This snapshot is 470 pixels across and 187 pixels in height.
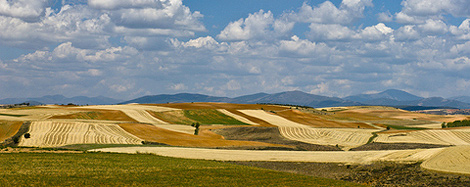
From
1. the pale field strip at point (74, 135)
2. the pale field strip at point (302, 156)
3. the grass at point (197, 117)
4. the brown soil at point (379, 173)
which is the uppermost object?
the grass at point (197, 117)

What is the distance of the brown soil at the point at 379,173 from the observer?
40.4 m

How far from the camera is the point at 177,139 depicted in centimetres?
8525

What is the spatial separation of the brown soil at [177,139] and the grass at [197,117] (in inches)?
981

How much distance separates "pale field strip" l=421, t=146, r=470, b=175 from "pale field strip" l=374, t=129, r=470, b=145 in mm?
40728

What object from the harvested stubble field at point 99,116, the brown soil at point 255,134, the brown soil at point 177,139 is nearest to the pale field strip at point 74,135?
the brown soil at point 177,139

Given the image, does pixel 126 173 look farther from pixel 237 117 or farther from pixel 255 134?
pixel 237 117

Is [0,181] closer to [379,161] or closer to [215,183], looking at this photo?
[215,183]

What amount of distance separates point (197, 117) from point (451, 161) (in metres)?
94.4

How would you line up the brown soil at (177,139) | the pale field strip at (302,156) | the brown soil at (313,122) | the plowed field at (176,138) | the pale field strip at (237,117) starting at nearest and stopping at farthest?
1. the pale field strip at (302,156)
2. the brown soil at (177,139)
3. the plowed field at (176,138)
4. the pale field strip at (237,117)
5. the brown soil at (313,122)

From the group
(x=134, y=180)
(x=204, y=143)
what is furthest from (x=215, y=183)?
(x=204, y=143)

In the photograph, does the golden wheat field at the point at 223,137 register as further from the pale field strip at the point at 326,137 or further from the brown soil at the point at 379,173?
the brown soil at the point at 379,173

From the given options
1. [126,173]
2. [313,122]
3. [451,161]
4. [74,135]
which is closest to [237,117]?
[313,122]

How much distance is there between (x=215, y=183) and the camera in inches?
1420

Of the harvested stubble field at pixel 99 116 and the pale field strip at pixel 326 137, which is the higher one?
the harvested stubble field at pixel 99 116
